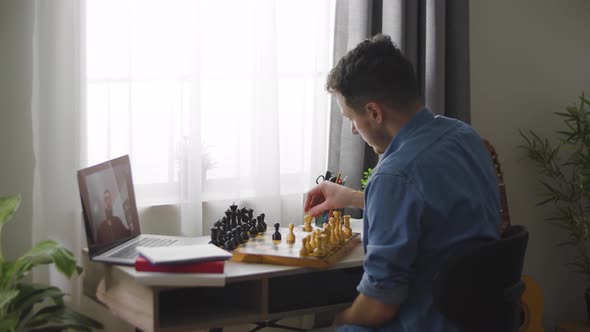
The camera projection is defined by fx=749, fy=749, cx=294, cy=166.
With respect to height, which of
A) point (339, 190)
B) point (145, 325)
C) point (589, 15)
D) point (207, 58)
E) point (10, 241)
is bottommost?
point (145, 325)

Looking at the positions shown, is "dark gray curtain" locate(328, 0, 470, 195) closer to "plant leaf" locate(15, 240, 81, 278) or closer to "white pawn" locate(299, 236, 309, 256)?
"white pawn" locate(299, 236, 309, 256)

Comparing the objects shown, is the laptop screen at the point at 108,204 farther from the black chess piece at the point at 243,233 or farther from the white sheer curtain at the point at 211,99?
the black chess piece at the point at 243,233

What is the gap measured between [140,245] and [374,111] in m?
0.80

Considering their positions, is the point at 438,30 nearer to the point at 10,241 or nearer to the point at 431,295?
the point at 431,295

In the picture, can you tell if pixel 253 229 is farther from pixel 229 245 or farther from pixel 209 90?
pixel 209 90

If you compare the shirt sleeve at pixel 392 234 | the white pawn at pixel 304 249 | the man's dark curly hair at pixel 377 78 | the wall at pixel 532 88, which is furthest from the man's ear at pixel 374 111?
the wall at pixel 532 88

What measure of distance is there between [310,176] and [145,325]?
1060mm

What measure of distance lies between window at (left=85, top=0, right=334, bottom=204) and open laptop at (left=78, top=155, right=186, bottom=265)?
8.9 inches

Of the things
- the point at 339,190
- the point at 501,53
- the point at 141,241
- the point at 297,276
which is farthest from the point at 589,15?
the point at 141,241

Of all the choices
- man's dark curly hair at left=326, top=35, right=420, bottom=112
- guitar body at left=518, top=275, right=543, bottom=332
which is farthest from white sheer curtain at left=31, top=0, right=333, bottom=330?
guitar body at left=518, top=275, right=543, bottom=332

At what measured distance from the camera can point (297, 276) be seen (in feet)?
6.97

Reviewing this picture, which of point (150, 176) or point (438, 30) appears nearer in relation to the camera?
point (150, 176)

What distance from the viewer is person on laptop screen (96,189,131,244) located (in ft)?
6.73

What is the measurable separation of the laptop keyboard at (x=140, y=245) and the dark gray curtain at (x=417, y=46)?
0.76 metres
